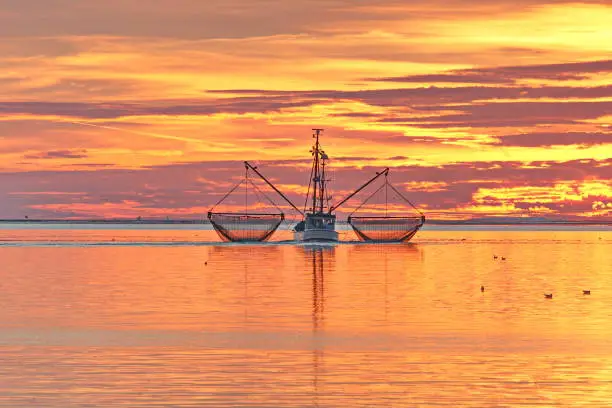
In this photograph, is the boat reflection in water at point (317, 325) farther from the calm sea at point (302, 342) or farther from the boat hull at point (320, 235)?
the boat hull at point (320, 235)

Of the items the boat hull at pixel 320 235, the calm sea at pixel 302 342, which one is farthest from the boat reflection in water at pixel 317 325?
the boat hull at pixel 320 235

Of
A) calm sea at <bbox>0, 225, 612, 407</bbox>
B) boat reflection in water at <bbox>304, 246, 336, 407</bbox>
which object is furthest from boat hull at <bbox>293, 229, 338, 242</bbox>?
calm sea at <bbox>0, 225, 612, 407</bbox>

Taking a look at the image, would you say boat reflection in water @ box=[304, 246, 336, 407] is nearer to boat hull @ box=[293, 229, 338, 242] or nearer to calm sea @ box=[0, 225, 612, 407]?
calm sea @ box=[0, 225, 612, 407]

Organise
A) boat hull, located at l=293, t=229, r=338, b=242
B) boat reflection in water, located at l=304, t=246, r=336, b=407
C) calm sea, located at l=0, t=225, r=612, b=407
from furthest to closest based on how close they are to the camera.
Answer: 1. boat hull, located at l=293, t=229, r=338, b=242
2. boat reflection in water, located at l=304, t=246, r=336, b=407
3. calm sea, located at l=0, t=225, r=612, b=407

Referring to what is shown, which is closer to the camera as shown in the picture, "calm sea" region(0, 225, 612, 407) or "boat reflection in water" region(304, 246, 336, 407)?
"calm sea" region(0, 225, 612, 407)

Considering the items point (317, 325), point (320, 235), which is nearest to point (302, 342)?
point (317, 325)

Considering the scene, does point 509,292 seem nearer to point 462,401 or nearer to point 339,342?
point 339,342

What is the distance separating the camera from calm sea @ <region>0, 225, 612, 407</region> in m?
31.0

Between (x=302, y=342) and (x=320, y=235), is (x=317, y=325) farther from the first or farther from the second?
(x=320, y=235)

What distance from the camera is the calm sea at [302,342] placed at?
102ft

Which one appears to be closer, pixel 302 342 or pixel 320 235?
pixel 302 342

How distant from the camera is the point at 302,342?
4253 centimetres

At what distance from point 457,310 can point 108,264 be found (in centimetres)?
5631

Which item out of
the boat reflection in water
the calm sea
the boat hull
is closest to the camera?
the calm sea
